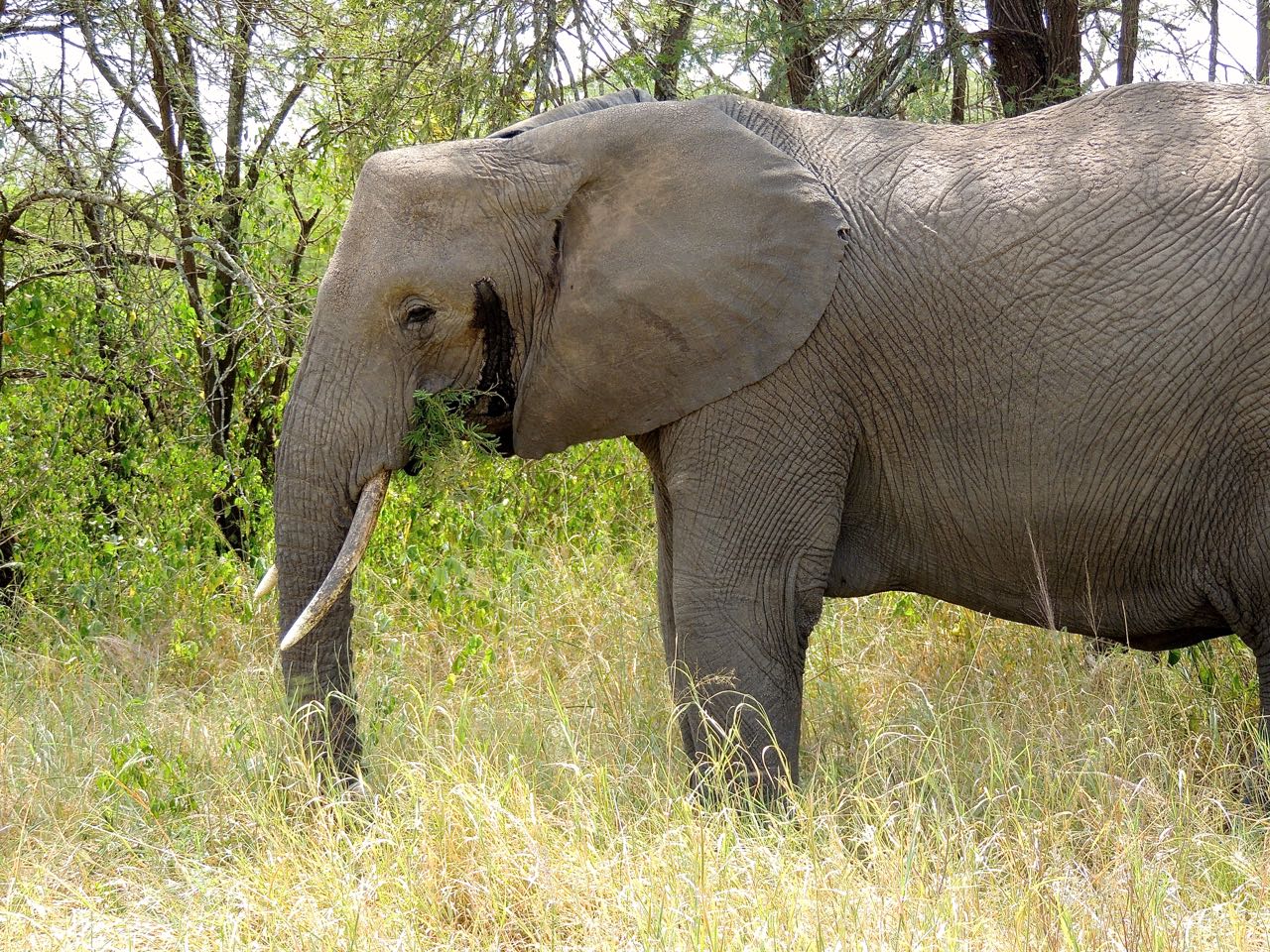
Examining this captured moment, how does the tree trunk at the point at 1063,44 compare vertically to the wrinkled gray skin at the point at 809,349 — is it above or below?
above

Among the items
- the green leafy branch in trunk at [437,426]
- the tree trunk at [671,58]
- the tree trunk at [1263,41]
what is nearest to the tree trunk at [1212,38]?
the tree trunk at [1263,41]

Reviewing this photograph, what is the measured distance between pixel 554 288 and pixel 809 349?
0.72m

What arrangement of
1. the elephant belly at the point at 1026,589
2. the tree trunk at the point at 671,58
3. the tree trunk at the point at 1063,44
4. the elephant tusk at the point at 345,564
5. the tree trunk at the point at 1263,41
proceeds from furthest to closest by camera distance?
the tree trunk at the point at 671,58 → the tree trunk at the point at 1263,41 → the tree trunk at the point at 1063,44 → the elephant belly at the point at 1026,589 → the elephant tusk at the point at 345,564

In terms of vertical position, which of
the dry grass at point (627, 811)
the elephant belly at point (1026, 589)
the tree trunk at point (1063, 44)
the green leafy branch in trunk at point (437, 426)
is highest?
the tree trunk at point (1063, 44)

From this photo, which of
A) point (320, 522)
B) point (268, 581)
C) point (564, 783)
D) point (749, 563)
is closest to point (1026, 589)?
point (749, 563)

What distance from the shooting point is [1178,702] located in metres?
4.75

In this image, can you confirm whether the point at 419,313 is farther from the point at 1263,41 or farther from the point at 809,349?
the point at 1263,41

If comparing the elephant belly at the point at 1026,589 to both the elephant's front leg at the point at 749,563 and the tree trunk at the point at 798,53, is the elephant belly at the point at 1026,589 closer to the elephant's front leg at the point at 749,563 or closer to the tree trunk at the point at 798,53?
the elephant's front leg at the point at 749,563

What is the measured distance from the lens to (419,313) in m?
3.94

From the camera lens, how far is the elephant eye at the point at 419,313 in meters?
3.92

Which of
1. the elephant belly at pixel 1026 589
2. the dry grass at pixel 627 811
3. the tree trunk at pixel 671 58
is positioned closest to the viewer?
the dry grass at pixel 627 811

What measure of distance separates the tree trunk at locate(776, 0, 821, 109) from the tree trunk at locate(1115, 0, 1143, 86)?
1.39 metres

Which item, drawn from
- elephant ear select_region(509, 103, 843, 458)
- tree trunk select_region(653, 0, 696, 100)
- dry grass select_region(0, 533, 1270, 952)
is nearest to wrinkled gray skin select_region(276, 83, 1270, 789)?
elephant ear select_region(509, 103, 843, 458)

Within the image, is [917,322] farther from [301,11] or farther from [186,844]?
[301,11]
